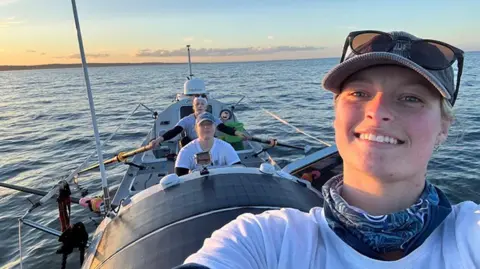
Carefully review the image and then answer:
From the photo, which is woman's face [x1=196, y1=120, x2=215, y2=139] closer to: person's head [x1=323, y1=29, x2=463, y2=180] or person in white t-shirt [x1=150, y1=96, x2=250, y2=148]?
person in white t-shirt [x1=150, y1=96, x2=250, y2=148]

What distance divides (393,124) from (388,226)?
1.24 feet

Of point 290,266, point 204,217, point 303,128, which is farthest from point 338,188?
point 303,128

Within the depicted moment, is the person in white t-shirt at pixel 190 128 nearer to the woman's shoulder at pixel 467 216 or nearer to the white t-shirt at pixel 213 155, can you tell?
the white t-shirt at pixel 213 155

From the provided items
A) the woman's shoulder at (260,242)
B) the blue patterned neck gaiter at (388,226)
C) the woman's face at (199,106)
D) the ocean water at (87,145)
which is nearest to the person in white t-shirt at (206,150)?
the woman's face at (199,106)

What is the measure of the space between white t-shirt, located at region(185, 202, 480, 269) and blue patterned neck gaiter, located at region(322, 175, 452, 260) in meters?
0.03

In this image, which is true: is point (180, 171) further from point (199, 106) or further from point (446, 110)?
point (446, 110)

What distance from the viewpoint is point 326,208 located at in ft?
5.19

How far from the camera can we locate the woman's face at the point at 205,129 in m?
5.52

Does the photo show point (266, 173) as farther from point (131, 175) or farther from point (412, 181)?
point (131, 175)

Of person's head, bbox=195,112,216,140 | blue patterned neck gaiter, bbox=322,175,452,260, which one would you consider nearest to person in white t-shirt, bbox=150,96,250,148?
person's head, bbox=195,112,216,140

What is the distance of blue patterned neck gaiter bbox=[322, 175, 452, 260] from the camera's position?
142cm

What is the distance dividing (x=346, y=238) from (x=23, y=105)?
127 feet

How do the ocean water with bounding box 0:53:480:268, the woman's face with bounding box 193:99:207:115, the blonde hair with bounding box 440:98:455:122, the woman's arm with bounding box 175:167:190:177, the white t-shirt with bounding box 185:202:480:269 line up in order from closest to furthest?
the white t-shirt with bounding box 185:202:480:269
the blonde hair with bounding box 440:98:455:122
the woman's arm with bounding box 175:167:190:177
the woman's face with bounding box 193:99:207:115
the ocean water with bounding box 0:53:480:268

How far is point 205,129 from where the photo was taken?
18.2 feet
